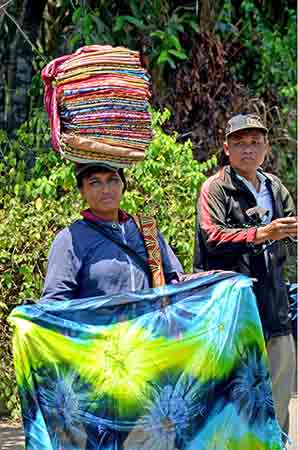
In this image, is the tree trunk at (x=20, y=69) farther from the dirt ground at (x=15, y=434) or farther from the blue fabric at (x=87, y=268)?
the blue fabric at (x=87, y=268)

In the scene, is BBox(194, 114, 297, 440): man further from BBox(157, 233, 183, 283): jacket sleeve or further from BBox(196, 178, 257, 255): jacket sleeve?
BBox(157, 233, 183, 283): jacket sleeve

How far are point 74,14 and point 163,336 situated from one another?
4.53m

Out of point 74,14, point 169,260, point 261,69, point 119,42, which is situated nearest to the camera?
point 169,260

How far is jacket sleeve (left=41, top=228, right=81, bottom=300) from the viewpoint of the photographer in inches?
166

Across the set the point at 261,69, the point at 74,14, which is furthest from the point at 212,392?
the point at 261,69

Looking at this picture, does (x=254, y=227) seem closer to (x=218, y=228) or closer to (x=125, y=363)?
(x=218, y=228)

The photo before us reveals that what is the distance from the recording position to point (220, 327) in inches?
164

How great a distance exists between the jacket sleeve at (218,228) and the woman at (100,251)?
44 cm

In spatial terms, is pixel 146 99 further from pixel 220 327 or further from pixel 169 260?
pixel 220 327

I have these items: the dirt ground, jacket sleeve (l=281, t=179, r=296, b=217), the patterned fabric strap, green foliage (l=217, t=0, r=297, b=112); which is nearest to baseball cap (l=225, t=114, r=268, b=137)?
jacket sleeve (l=281, t=179, r=296, b=217)

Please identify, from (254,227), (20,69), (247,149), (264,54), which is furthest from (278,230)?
(264,54)

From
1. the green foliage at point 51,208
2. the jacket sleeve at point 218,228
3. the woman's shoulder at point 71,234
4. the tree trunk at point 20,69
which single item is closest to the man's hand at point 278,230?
the jacket sleeve at point 218,228

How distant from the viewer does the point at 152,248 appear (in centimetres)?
442

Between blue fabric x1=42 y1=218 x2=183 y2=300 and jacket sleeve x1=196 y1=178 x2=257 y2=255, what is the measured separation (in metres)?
0.61
